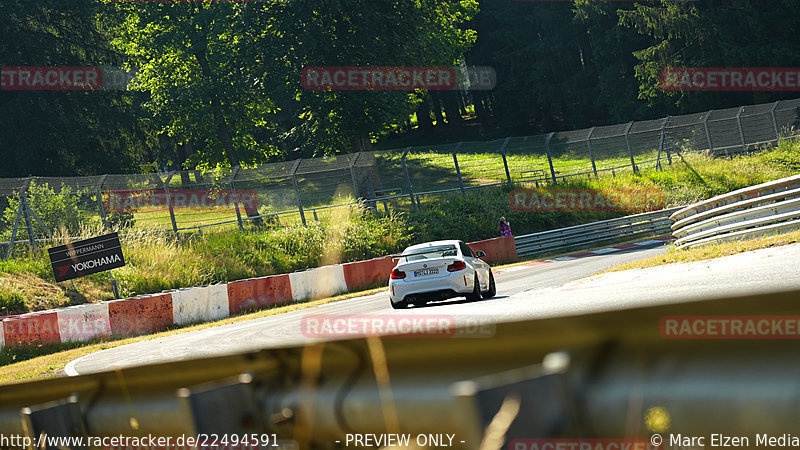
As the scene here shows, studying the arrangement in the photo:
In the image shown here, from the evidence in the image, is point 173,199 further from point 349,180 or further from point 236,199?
point 349,180

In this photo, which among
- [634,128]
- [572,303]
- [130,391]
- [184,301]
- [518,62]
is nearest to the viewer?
[130,391]

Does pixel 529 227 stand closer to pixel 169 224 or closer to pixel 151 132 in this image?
pixel 169 224

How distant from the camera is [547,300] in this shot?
39.4ft

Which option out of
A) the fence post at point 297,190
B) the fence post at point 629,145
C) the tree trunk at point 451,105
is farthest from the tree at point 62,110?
the tree trunk at point 451,105

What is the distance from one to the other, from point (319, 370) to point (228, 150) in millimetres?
44812

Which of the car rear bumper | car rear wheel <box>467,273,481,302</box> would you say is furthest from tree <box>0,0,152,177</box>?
car rear wheel <box>467,273,481,302</box>

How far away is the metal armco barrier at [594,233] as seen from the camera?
3150 cm

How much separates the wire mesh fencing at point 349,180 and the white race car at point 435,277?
1123cm

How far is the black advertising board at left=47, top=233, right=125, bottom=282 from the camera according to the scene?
63.3ft

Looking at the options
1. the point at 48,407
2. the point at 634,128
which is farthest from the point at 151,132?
the point at 48,407

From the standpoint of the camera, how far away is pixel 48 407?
4102 millimetres

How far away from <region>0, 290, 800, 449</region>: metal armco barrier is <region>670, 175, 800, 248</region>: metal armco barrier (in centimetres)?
1379

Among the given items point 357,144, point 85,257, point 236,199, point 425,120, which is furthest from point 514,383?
point 425,120

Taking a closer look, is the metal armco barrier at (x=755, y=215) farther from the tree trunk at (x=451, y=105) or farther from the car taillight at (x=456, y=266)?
the tree trunk at (x=451, y=105)
